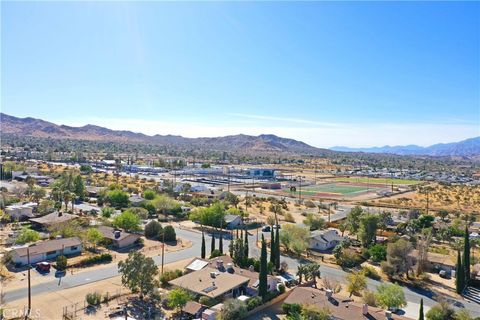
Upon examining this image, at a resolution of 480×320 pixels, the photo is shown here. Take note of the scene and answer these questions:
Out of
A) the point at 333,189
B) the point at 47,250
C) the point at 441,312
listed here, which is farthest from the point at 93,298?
the point at 333,189

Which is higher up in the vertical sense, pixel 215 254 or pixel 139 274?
pixel 139 274

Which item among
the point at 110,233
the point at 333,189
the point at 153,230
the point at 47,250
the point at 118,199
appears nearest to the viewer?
the point at 47,250

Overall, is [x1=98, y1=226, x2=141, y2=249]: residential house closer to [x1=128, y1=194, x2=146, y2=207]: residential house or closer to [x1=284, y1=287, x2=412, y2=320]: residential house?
[x1=128, y1=194, x2=146, y2=207]: residential house

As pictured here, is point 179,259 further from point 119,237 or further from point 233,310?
point 233,310

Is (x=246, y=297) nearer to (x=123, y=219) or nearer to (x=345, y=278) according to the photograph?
(x=345, y=278)

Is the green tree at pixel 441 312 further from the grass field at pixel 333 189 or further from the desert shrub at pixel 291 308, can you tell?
the grass field at pixel 333 189
